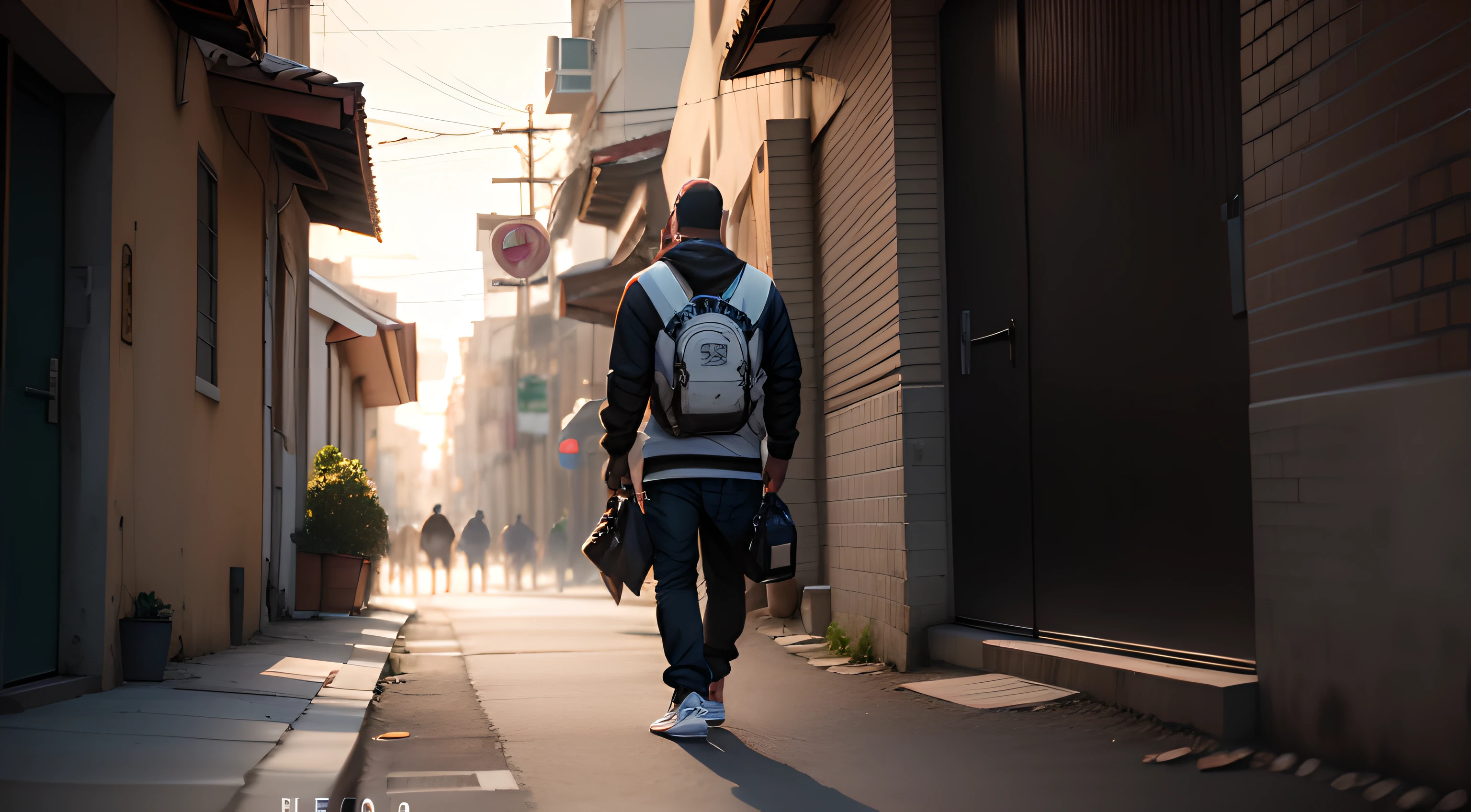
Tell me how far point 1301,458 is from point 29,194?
4863 mm

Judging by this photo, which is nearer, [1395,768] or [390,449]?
[1395,768]

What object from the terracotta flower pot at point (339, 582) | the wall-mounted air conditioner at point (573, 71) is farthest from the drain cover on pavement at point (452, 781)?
the wall-mounted air conditioner at point (573, 71)

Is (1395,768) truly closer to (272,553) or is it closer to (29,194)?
(29,194)

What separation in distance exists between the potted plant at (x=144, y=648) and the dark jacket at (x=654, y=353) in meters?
2.40

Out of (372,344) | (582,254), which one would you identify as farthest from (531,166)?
(372,344)

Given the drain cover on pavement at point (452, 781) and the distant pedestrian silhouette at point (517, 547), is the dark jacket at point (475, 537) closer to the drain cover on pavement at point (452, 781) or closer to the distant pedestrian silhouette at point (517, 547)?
the distant pedestrian silhouette at point (517, 547)

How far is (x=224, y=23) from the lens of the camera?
6918 millimetres

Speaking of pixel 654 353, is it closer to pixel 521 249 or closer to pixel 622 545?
pixel 622 545

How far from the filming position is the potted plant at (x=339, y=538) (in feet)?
41.5

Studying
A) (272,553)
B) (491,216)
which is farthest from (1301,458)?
(491,216)

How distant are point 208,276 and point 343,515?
5.27 metres

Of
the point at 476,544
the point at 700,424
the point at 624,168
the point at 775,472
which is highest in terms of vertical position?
the point at 624,168

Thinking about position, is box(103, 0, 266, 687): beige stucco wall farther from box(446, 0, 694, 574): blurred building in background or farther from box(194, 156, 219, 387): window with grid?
box(446, 0, 694, 574): blurred building in background

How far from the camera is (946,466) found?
6.73m
